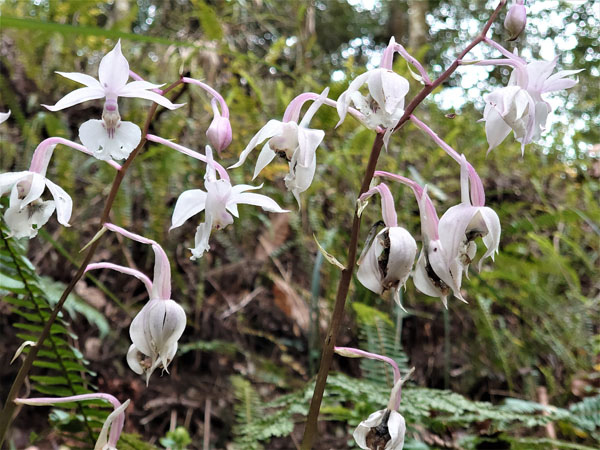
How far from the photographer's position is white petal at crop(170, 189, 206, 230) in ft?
3.18

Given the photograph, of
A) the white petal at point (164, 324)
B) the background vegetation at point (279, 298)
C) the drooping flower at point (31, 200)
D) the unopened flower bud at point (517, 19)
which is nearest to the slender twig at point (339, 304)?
the unopened flower bud at point (517, 19)

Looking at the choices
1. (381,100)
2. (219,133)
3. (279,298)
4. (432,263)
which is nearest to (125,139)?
(219,133)

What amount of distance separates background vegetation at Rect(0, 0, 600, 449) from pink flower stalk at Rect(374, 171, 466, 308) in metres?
0.63

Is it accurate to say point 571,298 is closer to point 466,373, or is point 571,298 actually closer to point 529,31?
point 466,373

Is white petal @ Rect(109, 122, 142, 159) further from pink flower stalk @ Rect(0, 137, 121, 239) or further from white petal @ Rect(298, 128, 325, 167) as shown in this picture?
white petal @ Rect(298, 128, 325, 167)

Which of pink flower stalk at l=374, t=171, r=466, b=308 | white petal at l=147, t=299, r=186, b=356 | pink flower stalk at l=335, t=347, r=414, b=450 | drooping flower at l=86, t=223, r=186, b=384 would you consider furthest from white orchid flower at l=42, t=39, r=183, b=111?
pink flower stalk at l=335, t=347, r=414, b=450

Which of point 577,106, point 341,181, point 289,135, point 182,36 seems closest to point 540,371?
Answer: point 341,181

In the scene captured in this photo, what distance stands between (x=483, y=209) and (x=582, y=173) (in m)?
3.67

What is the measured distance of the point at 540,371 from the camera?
108 inches

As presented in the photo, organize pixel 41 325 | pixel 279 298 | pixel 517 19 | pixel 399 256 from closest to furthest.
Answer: pixel 399 256, pixel 517 19, pixel 41 325, pixel 279 298

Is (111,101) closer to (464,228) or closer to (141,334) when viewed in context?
(141,334)

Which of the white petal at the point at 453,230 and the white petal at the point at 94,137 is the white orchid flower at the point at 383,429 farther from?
the white petal at the point at 94,137

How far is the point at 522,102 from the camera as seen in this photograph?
0.91 m

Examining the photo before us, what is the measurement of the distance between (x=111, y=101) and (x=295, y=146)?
0.31 metres
